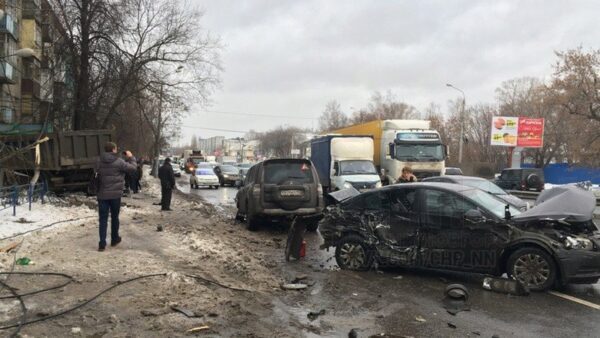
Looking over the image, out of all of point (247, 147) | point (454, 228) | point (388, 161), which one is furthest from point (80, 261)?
point (247, 147)

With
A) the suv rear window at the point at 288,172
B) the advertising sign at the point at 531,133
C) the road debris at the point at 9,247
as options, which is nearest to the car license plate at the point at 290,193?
the suv rear window at the point at 288,172

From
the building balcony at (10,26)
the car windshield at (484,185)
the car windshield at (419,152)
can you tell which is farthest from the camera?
the building balcony at (10,26)

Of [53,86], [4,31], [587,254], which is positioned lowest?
[587,254]

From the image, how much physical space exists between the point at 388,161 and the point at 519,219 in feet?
54.1

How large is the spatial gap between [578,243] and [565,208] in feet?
1.61

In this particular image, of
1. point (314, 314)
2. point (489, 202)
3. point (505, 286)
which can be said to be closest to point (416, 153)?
point (489, 202)

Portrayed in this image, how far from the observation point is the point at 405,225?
27.6 feet

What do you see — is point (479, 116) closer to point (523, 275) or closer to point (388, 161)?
point (388, 161)

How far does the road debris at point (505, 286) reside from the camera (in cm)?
721

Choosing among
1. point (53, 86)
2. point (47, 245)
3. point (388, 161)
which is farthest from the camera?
point (53, 86)

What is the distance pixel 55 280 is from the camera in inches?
271

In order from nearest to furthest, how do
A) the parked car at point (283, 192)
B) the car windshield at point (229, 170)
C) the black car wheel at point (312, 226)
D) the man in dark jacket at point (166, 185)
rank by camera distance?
1. the parked car at point (283, 192)
2. the black car wheel at point (312, 226)
3. the man in dark jacket at point (166, 185)
4. the car windshield at point (229, 170)

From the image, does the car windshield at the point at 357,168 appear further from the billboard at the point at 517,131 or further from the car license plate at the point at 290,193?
the billboard at the point at 517,131

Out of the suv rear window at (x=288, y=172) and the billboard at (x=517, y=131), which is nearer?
the suv rear window at (x=288, y=172)
